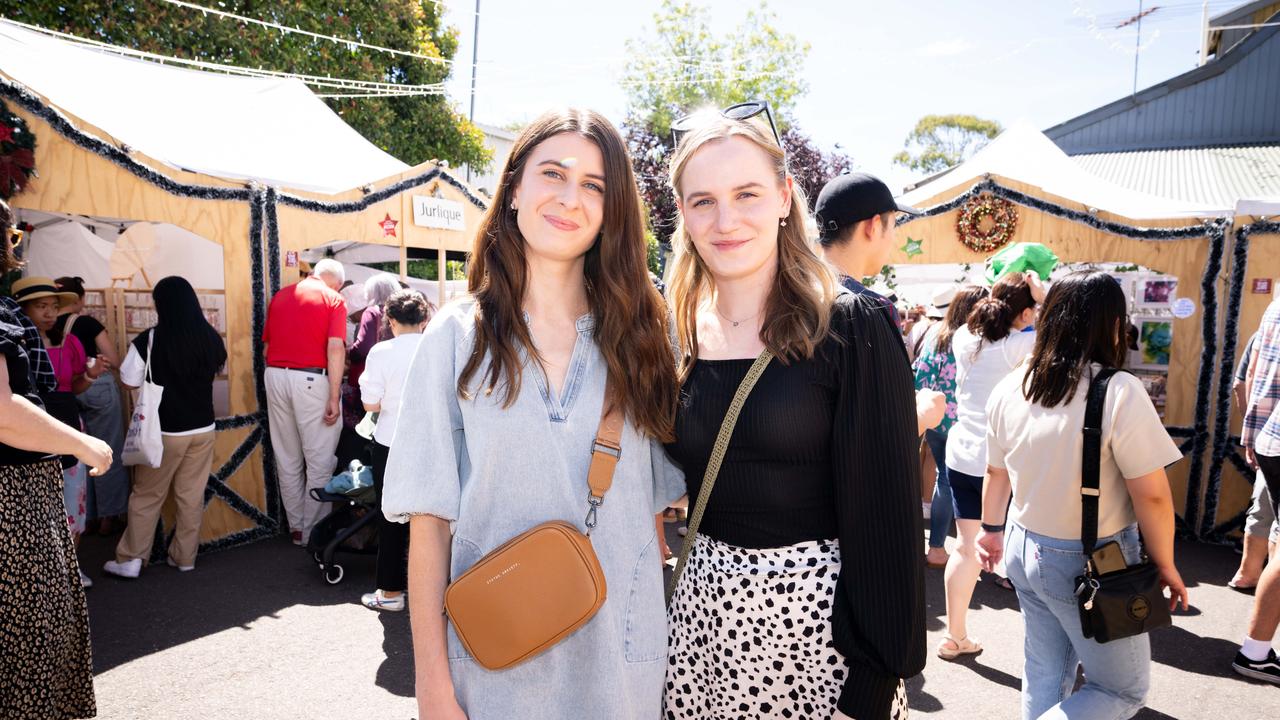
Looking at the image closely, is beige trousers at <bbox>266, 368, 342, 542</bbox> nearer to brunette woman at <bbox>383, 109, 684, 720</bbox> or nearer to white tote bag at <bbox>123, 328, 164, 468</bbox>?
white tote bag at <bbox>123, 328, 164, 468</bbox>

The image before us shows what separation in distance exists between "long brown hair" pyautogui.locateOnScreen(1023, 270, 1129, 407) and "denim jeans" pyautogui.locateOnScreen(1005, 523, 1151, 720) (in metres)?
0.50

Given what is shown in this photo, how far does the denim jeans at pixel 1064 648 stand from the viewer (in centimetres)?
220

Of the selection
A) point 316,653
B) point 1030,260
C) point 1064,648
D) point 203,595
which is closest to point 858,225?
point 1064,648

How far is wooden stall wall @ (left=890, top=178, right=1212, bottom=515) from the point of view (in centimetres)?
610

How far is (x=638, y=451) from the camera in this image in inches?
60.2

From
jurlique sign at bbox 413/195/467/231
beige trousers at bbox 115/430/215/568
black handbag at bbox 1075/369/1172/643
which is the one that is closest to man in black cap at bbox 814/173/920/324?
black handbag at bbox 1075/369/1172/643

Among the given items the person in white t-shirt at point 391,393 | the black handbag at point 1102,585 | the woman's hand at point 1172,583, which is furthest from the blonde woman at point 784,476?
the person in white t-shirt at point 391,393

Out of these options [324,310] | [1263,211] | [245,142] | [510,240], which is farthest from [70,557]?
[1263,211]

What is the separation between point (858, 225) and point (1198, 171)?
15.3 meters

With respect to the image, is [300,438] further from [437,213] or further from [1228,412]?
[1228,412]

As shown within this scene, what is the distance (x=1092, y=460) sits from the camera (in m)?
2.29

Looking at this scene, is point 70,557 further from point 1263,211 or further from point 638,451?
point 1263,211

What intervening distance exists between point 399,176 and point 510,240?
5.94 metres

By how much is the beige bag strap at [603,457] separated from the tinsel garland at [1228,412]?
6.62 metres
